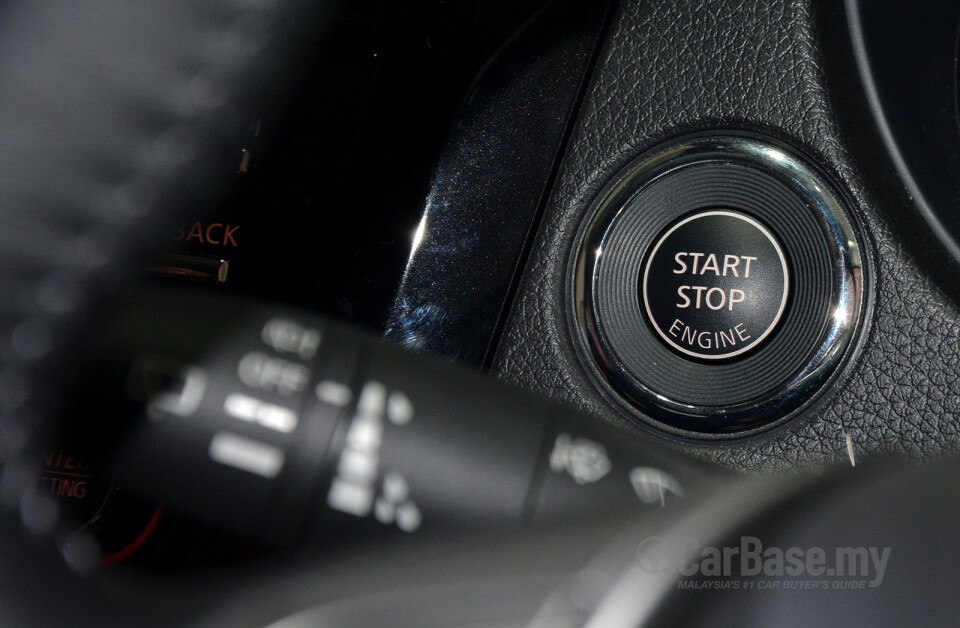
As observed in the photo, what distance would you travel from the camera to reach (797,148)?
2.40 ft

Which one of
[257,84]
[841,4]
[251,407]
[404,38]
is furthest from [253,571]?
[841,4]

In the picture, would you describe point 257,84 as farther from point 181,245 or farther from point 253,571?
point 181,245

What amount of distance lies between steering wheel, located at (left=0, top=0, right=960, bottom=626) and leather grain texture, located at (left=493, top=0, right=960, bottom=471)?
39cm

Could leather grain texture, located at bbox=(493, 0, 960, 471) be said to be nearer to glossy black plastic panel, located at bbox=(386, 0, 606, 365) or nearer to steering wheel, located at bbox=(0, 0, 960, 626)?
glossy black plastic panel, located at bbox=(386, 0, 606, 365)

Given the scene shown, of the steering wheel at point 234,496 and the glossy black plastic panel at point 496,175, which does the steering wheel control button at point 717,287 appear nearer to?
the glossy black plastic panel at point 496,175

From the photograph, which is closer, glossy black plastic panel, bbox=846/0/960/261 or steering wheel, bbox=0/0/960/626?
steering wheel, bbox=0/0/960/626

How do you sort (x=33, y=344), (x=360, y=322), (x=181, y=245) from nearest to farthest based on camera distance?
(x=33, y=344) → (x=181, y=245) → (x=360, y=322)

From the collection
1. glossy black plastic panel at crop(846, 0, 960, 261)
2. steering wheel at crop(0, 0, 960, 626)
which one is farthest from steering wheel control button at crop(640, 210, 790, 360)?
steering wheel at crop(0, 0, 960, 626)

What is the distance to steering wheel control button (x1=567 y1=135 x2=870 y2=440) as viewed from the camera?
0.71 meters

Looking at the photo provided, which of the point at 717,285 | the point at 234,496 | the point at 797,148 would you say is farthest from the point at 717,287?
the point at 234,496

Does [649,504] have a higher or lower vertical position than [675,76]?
lower

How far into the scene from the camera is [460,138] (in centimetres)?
77

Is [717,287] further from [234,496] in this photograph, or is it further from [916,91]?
[234,496]

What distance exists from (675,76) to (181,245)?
16.4 inches
